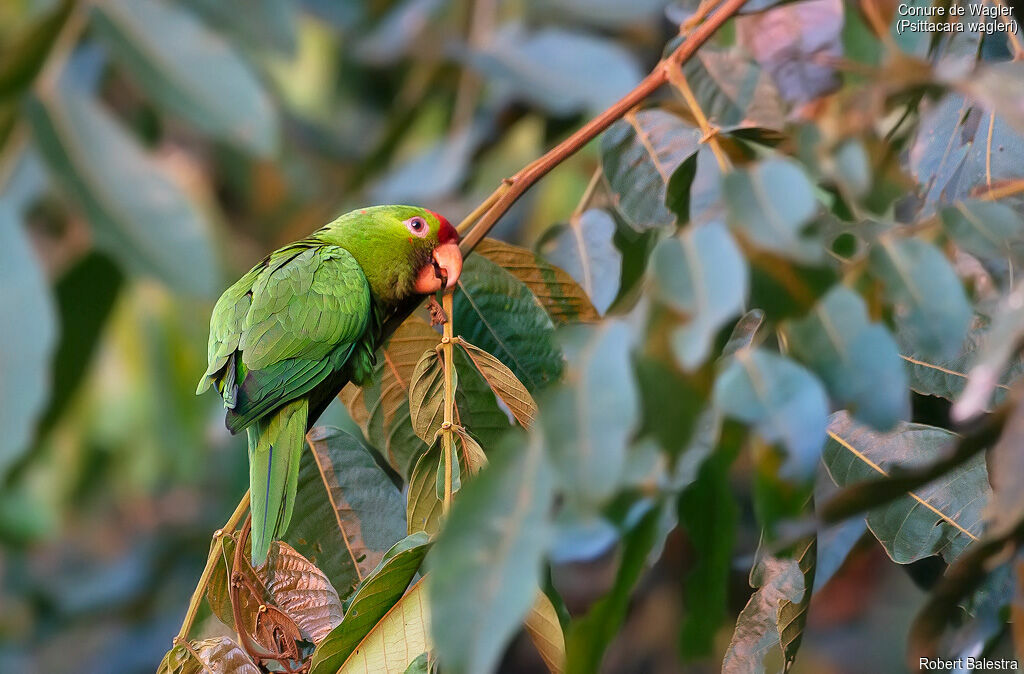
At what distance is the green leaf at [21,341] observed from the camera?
1.16 m

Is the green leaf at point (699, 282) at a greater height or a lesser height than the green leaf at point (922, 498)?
greater

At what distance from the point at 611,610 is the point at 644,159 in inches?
37.6

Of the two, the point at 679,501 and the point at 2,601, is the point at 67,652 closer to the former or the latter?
the point at 2,601

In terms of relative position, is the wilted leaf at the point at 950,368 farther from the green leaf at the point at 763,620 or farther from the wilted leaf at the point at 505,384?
the wilted leaf at the point at 505,384

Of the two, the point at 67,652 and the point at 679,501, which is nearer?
the point at 679,501

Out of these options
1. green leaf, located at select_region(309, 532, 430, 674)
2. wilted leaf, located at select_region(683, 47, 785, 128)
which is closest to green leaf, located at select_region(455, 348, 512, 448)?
green leaf, located at select_region(309, 532, 430, 674)

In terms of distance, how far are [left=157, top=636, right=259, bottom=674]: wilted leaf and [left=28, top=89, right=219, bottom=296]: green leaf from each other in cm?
48

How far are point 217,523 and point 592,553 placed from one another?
476 centimetres

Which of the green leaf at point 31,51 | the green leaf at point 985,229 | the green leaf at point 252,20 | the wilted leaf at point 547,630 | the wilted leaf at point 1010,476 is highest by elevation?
the green leaf at point 31,51

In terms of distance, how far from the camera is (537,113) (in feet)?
10.8

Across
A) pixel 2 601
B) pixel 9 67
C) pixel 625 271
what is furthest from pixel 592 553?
pixel 2 601

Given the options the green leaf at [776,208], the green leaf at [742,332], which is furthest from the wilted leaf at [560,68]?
the green leaf at [776,208]

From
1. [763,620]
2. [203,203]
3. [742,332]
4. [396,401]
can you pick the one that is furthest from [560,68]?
[203,203]

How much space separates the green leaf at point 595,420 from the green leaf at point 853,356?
0.18 meters
